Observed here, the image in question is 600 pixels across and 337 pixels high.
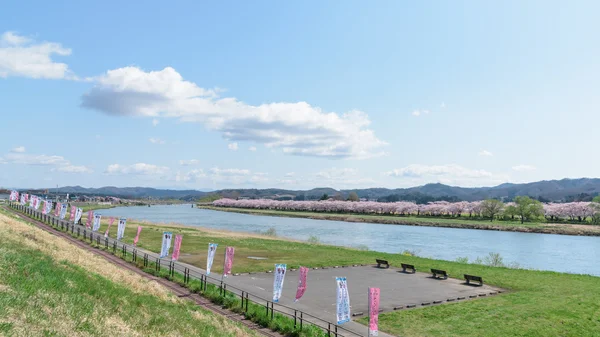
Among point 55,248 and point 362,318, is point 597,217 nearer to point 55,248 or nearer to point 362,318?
point 362,318

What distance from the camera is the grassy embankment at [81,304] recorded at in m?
9.49

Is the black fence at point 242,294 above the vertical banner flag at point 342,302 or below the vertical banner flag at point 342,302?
below

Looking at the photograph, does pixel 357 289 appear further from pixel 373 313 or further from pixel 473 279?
pixel 373 313

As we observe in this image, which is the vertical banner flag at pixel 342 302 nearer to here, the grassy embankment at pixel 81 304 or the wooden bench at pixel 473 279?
the grassy embankment at pixel 81 304

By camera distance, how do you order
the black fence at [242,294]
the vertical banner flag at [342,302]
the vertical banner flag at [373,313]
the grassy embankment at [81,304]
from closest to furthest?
the grassy embankment at [81,304]
the vertical banner flag at [373,313]
the vertical banner flag at [342,302]
the black fence at [242,294]

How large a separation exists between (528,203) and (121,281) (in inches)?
4157

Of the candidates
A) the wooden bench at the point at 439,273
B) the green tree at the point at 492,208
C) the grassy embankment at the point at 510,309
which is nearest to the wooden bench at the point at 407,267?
the wooden bench at the point at 439,273

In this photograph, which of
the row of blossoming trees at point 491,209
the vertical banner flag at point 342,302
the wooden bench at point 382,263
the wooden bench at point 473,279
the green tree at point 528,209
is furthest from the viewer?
Answer: the row of blossoming trees at point 491,209

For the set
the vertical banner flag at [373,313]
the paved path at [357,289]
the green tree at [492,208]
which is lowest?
the paved path at [357,289]

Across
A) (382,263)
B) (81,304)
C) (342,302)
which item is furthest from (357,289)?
(81,304)

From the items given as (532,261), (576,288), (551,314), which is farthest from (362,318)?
(532,261)

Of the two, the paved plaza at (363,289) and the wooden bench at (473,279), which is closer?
the paved plaza at (363,289)

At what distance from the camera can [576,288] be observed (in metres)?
23.9

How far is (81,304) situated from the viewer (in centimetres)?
1164
